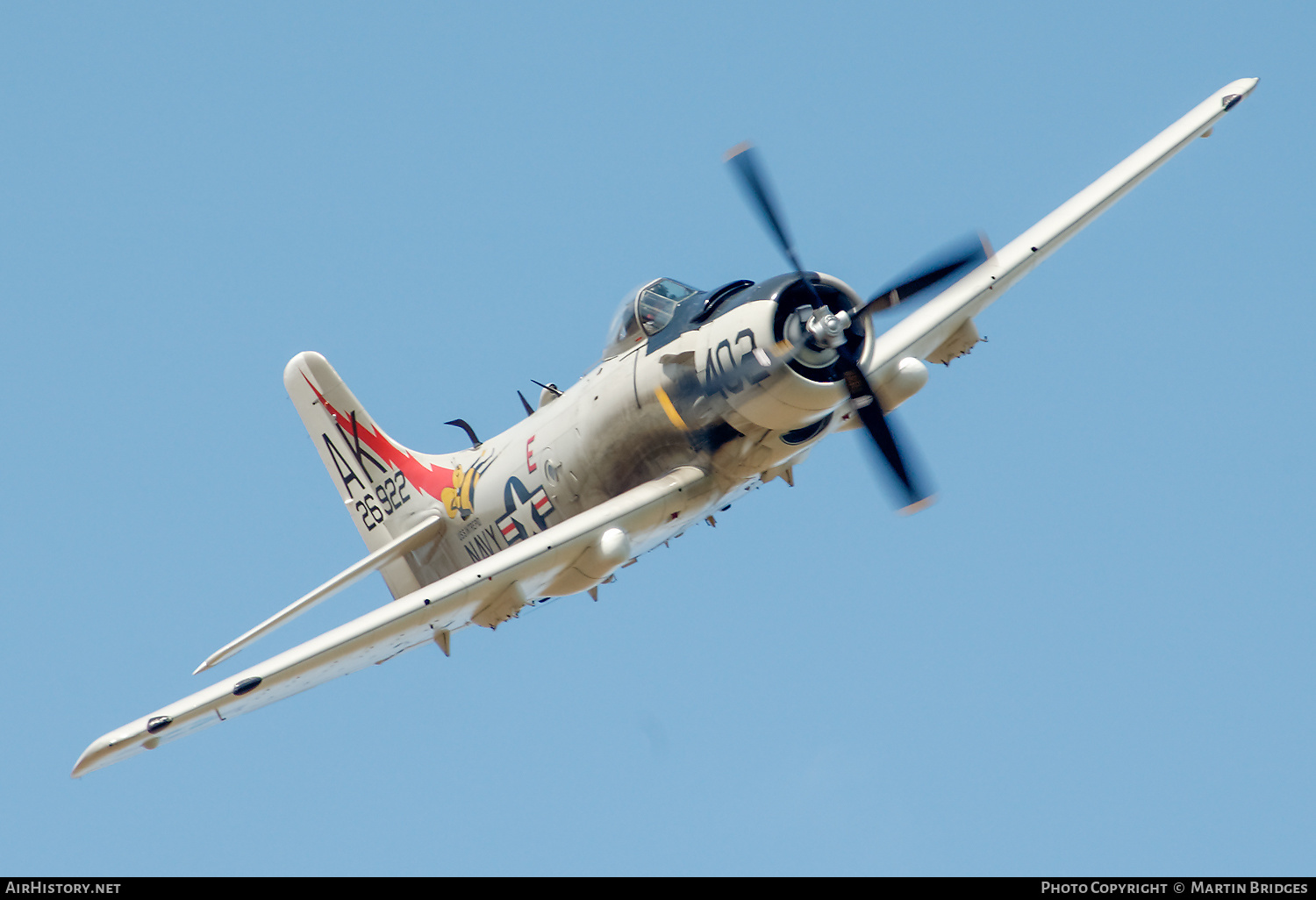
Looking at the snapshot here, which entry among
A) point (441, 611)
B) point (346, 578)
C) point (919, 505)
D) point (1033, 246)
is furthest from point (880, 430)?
point (346, 578)

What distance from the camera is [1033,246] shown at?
82.4 feet

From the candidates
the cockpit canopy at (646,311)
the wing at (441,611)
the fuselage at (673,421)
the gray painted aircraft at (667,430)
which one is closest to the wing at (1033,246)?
the gray painted aircraft at (667,430)

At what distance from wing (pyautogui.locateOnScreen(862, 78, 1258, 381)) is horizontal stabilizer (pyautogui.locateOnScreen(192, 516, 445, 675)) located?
8.46 meters

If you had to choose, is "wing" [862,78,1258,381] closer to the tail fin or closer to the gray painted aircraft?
the gray painted aircraft

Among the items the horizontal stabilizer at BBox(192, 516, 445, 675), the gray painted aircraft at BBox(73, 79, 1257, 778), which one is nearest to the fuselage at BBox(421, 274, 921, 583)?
the gray painted aircraft at BBox(73, 79, 1257, 778)

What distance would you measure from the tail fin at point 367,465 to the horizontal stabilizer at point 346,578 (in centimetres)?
38

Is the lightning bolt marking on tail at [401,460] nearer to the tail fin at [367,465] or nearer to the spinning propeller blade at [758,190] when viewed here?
the tail fin at [367,465]

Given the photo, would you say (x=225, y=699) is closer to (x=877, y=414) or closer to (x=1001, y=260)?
(x=877, y=414)

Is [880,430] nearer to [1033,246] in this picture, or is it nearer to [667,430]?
[667,430]

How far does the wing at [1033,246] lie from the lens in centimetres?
2417

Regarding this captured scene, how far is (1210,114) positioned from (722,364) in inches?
426
